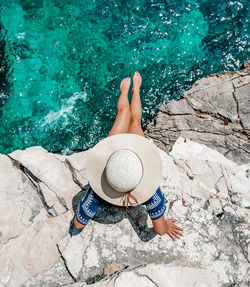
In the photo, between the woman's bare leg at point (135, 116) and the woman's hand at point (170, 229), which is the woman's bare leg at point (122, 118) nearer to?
the woman's bare leg at point (135, 116)

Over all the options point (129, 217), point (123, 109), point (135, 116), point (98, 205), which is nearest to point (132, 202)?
point (98, 205)

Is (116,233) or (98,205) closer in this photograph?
(98,205)

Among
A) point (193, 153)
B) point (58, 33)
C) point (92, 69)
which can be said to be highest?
point (58, 33)

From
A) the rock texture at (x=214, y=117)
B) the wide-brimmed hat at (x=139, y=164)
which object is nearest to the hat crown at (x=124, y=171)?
the wide-brimmed hat at (x=139, y=164)

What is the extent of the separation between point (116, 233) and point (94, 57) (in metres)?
4.25

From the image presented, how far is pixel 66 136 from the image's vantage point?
632 cm

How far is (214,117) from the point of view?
5.62 m

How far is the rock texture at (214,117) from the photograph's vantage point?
543cm

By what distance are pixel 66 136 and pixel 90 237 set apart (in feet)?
9.25

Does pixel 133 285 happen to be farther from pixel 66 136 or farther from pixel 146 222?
pixel 66 136

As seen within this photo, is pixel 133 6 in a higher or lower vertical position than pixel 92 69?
higher

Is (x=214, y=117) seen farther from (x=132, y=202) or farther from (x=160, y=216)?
(x=132, y=202)

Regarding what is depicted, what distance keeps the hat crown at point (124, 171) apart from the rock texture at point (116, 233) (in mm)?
1390

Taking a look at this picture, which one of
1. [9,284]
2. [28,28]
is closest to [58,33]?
[28,28]
